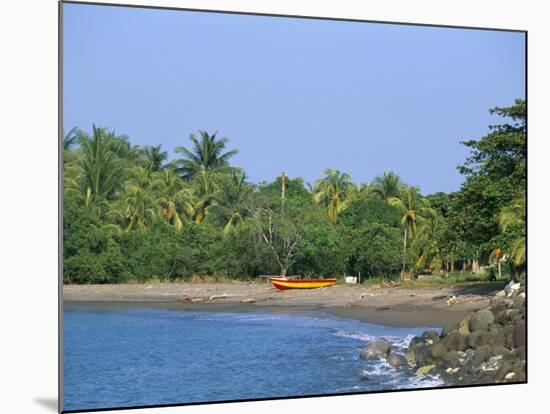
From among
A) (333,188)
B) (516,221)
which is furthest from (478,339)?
(333,188)

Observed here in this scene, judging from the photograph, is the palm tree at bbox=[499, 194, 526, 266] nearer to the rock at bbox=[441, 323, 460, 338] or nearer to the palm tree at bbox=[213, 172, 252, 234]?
the rock at bbox=[441, 323, 460, 338]

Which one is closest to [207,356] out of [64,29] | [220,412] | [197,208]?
[220,412]

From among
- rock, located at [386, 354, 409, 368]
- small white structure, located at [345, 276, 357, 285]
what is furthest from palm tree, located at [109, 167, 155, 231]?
rock, located at [386, 354, 409, 368]

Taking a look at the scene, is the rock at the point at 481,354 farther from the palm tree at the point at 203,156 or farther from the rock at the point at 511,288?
the palm tree at the point at 203,156

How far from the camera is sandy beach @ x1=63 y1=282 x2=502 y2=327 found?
9172 mm

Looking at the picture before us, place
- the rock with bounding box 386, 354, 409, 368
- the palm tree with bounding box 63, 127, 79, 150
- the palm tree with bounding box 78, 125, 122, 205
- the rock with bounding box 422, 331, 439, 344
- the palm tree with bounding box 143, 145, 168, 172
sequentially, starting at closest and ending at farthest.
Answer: the palm tree with bounding box 63, 127, 79, 150 → the palm tree with bounding box 78, 125, 122, 205 → the palm tree with bounding box 143, 145, 168, 172 → the rock with bounding box 386, 354, 409, 368 → the rock with bounding box 422, 331, 439, 344

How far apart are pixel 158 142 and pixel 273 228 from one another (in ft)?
4.07

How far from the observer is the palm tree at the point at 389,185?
31.5 feet

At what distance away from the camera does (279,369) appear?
30.2 ft

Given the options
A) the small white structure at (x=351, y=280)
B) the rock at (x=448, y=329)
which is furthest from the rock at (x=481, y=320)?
the small white structure at (x=351, y=280)

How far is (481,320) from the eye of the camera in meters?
9.73

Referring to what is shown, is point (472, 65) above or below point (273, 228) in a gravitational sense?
above

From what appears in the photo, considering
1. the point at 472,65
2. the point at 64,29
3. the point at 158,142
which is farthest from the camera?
the point at 472,65
